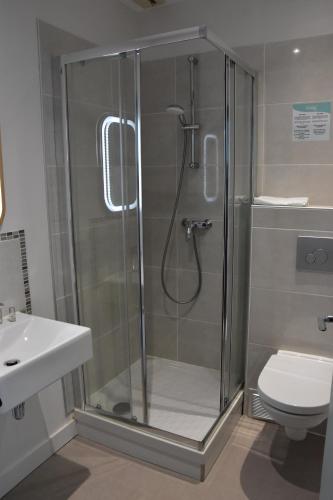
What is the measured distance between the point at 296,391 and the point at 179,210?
1.36m

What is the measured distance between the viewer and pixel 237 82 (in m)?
2.28

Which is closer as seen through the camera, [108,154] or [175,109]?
[108,154]

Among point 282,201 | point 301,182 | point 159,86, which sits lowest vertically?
point 282,201

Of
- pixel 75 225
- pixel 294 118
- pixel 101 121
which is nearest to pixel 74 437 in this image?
pixel 75 225

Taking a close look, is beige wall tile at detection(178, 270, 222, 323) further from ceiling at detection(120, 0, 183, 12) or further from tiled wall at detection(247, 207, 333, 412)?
ceiling at detection(120, 0, 183, 12)

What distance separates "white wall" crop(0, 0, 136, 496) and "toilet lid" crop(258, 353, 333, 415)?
3.94ft

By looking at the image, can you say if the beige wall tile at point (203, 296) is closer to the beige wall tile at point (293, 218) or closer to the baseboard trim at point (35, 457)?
the beige wall tile at point (293, 218)

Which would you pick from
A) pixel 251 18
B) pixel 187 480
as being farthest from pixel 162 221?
pixel 187 480

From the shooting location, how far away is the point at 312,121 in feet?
8.05

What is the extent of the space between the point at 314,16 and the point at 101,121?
1.35 meters

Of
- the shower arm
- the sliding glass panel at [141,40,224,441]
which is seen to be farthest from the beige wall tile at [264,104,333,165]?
the shower arm

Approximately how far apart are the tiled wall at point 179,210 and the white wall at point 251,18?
1.18ft

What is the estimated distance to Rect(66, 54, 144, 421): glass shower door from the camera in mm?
2174

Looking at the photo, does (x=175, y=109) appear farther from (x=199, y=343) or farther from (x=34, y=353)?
(x=34, y=353)
